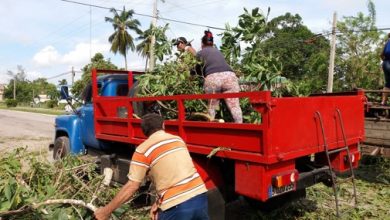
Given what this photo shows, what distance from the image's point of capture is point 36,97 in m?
97.4

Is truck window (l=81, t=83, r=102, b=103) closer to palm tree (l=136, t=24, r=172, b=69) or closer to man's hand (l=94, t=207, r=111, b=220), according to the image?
palm tree (l=136, t=24, r=172, b=69)

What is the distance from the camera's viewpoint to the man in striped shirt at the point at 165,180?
3.53 m

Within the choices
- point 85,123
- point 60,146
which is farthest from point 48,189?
point 60,146

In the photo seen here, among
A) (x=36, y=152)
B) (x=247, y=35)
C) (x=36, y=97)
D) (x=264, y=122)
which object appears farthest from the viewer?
(x=36, y=97)

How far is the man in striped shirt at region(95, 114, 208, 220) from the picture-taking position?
353cm

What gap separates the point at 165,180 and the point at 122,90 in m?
4.33

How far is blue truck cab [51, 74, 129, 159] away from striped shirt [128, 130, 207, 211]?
12.3 feet

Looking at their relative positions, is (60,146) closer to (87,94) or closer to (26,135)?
(87,94)

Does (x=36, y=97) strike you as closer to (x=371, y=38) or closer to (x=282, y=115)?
(x=371, y=38)

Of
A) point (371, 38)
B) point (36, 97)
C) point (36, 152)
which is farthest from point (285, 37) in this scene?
point (36, 97)

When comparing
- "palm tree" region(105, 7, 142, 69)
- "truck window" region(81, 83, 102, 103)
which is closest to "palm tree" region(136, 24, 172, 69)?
"truck window" region(81, 83, 102, 103)

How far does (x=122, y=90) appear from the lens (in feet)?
25.1

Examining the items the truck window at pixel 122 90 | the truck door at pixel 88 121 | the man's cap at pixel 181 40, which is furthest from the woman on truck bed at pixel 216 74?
the truck door at pixel 88 121

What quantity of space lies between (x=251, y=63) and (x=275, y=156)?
7.89ft
